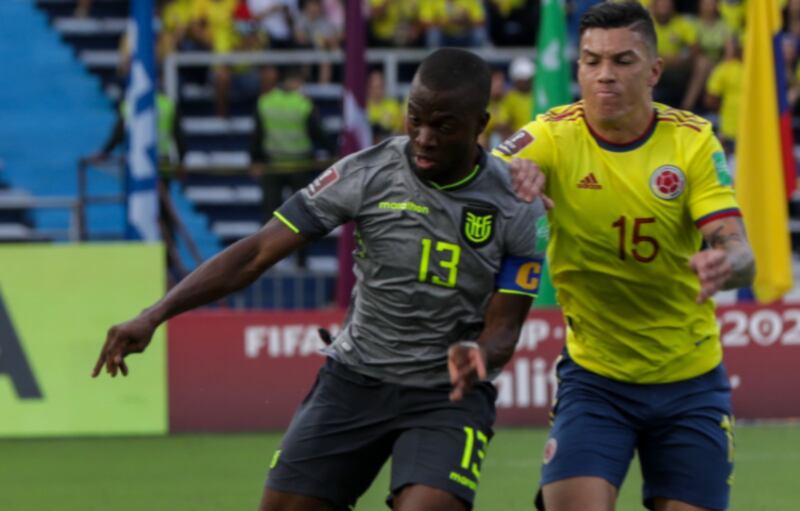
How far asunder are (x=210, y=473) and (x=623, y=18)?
5.86 meters

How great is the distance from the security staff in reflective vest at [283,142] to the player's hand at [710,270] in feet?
43.4

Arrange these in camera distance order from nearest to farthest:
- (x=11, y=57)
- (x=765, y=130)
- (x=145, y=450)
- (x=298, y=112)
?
1. (x=145, y=450)
2. (x=765, y=130)
3. (x=298, y=112)
4. (x=11, y=57)

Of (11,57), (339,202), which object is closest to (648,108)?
(339,202)

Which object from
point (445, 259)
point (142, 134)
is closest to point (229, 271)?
point (445, 259)

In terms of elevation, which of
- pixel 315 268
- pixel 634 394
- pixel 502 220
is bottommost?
pixel 315 268

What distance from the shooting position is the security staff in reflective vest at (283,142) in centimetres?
1869

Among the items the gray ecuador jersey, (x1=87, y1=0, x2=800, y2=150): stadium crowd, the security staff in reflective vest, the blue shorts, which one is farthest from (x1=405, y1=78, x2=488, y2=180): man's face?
the security staff in reflective vest

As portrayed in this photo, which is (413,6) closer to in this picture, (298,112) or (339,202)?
(298,112)

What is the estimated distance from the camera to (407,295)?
20.4 ft

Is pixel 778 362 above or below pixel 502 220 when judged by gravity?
below

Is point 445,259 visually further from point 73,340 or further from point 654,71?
point 73,340

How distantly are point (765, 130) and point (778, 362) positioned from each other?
2.38m

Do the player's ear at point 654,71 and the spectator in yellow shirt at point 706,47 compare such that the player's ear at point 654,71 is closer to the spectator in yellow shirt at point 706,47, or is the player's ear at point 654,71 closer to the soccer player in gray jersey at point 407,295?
the soccer player in gray jersey at point 407,295

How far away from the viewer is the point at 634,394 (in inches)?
257
